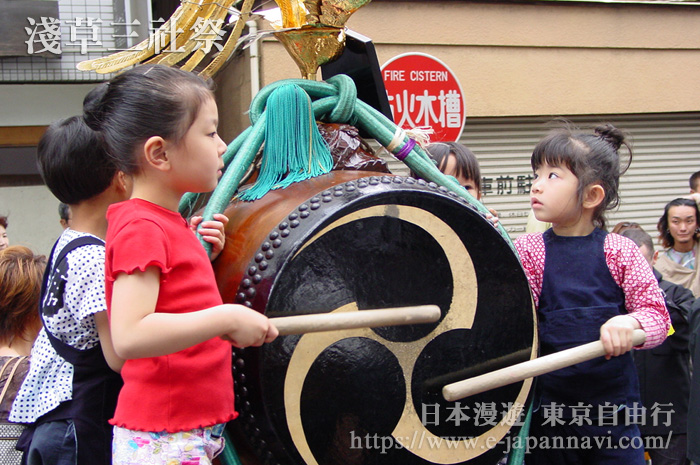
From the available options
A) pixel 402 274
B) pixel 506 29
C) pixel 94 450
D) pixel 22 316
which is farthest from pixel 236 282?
pixel 506 29

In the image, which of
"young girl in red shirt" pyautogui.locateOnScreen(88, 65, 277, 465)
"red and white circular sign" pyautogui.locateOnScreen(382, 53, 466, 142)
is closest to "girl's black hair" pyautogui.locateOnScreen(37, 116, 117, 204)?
"young girl in red shirt" pyautogui.locateOnScreen(88, 65, 277, 465)

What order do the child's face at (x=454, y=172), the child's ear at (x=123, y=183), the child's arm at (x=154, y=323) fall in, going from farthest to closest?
1. the child's face at (x=454, y=172)
2. the child's ear at (x=123, y=183)
3. the child's arm at (x=154, y=323)

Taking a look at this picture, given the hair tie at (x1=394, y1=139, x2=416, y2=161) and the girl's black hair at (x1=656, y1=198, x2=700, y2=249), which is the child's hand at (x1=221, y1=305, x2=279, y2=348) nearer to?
the hair tie at (x1=394, y1=139, x2=416, y2=161)

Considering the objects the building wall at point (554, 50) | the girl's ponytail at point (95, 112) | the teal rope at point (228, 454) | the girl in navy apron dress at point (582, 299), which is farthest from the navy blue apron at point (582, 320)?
the building wall at point (554, 50)

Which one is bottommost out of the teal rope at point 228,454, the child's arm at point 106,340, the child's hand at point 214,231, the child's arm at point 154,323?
the teal rope at point 228,454

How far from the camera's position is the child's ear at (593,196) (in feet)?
6.31

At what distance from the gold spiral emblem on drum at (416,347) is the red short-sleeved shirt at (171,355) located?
0.48ft

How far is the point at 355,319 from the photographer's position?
127 cm

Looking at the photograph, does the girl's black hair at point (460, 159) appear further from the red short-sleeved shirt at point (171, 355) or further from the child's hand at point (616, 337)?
the red short-sleeved shirt at point (171, 355)

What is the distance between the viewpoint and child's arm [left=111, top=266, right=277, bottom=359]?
3.64ft

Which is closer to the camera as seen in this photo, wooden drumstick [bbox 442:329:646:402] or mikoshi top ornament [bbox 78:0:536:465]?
wooden drumstick [bbox 442:329:646:402]

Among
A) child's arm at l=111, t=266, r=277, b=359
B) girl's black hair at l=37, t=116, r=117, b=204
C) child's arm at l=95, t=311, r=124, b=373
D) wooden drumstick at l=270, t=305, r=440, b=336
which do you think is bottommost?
child's arm at l=95, t=311, r=124, b=373

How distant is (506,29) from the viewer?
233 inches

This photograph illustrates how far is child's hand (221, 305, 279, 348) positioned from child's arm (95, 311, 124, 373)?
1.02ft
